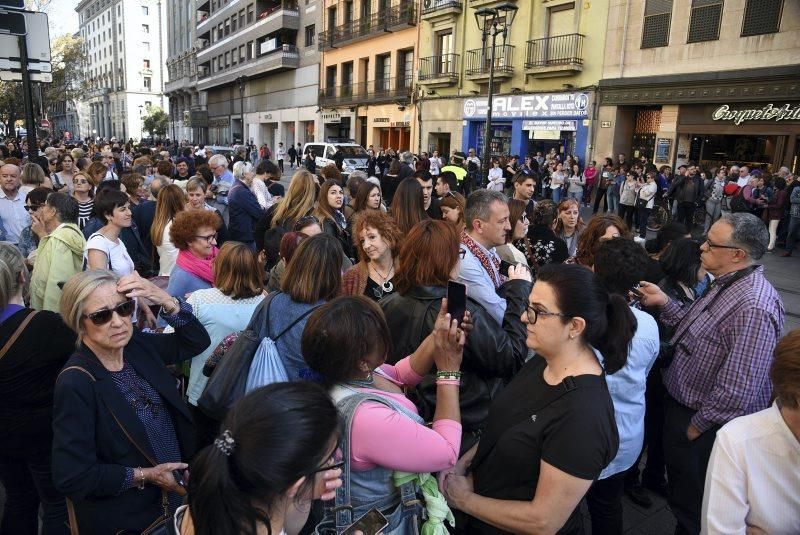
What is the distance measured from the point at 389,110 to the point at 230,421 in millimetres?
29986

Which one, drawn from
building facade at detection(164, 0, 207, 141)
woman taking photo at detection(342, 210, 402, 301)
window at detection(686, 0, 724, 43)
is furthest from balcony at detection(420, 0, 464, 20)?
building facade at detection(164, 0, 207, 141)

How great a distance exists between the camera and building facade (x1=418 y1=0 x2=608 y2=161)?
19797 millimetres

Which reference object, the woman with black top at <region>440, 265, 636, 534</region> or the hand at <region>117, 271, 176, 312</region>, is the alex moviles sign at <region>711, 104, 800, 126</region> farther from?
the hand at <region>117, 271, 176, 312</region>

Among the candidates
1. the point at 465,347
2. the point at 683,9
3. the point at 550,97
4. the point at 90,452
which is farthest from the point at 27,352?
the point at 550,97

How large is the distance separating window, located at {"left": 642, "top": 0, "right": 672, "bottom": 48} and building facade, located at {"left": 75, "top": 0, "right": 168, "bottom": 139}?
71074 millimetres

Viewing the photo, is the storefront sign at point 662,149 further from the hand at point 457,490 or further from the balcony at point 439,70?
the hand at point 457,490

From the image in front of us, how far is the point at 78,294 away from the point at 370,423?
4.63 feet

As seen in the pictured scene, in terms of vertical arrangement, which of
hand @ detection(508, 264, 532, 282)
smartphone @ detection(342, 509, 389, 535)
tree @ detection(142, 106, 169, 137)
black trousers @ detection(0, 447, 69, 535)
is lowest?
black trousers @ detection(0, 447, 69, 535)

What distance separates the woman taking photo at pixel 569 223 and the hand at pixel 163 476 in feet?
13.6

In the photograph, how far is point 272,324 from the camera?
2.47 m

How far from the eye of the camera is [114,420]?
2.07 meters

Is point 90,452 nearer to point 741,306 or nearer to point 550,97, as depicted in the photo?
point 741,306

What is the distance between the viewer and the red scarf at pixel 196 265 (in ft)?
12.3

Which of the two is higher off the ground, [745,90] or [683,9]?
[683,9]
